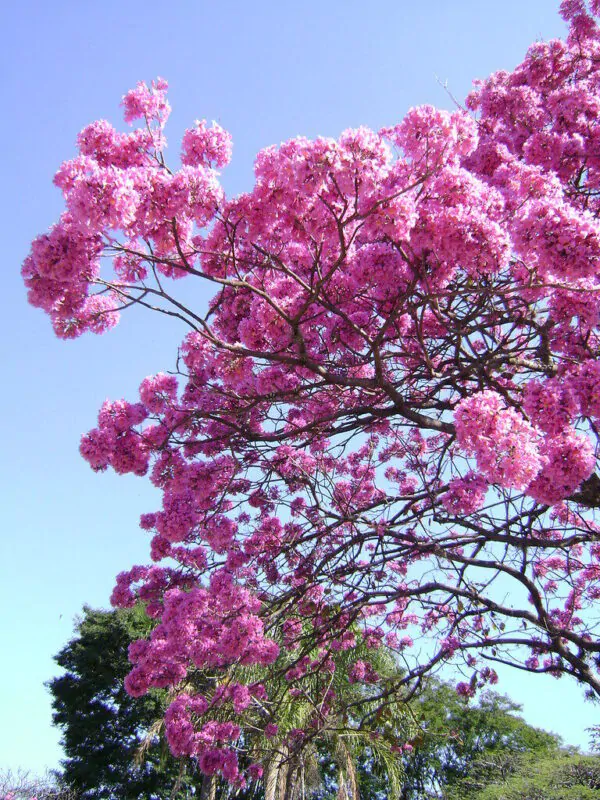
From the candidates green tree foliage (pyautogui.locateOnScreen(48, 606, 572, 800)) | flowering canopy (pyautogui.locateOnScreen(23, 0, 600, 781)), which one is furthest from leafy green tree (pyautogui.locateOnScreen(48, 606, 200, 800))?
flowering canopy (pyautogui.locateOnScreen(23, 0, 600, 781))

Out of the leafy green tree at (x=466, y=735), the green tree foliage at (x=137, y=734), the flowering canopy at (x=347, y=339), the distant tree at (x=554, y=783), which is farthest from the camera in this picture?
the leafy green tree at (x=466, y=735)

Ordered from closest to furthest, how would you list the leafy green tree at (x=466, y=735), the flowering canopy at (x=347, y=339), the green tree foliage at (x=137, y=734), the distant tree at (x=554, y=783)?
the flowering canopy at (x=347, y=339), the distant tree at (x=554, y=783), the green tree foliage at (x=137, y=734), the leafy green tree at (x=466, y=735)

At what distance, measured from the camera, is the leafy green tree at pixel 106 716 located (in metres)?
21.0

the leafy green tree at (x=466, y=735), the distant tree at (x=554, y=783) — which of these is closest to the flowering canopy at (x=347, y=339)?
the distant tree at (x=554, y=783)

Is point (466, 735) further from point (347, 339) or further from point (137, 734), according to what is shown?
point (347, 339)

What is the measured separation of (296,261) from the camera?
527 centimetres

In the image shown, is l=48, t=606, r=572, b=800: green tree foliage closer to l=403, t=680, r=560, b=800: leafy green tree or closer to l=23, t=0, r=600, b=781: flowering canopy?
l=403, t=680, r=560, b=800: leafy green tree

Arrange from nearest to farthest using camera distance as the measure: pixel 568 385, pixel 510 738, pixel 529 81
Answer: pixel 568 385
pixel 529 81
pixel 510 738

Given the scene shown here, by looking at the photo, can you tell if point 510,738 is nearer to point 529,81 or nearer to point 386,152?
point 529,81

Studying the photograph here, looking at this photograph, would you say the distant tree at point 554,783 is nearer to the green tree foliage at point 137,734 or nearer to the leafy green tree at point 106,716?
the green tree foliage at point 137,734

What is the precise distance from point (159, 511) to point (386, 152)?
366 centimetres

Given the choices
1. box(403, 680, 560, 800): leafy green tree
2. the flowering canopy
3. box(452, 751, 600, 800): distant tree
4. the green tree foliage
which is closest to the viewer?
the flowering canopy

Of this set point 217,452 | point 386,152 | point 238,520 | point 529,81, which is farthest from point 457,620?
point 529,81

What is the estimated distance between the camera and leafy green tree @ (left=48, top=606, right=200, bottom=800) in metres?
21.0
